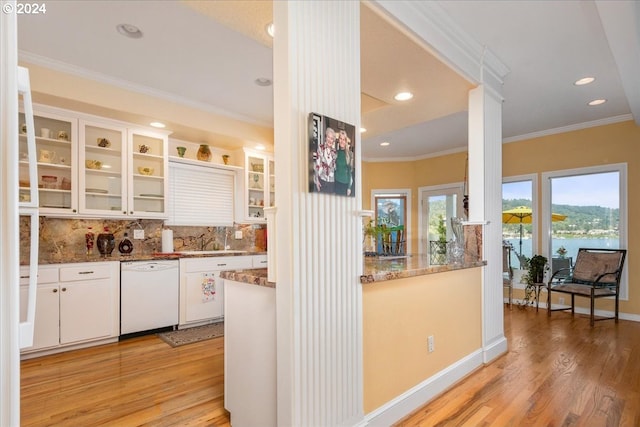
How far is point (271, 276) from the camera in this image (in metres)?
1.68

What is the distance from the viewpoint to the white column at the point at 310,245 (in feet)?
5.18

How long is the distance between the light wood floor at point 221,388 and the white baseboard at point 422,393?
0.06 m

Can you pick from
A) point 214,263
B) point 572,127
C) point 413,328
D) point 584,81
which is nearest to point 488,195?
point 413,328

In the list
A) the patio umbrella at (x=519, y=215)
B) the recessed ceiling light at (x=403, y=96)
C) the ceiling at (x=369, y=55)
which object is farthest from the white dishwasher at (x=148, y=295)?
the patio umbrella at (x=519, y=215)

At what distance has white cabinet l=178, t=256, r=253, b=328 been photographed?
13.3 feet

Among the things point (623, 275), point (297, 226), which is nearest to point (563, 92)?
point (623, 275)

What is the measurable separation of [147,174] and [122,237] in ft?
2.70

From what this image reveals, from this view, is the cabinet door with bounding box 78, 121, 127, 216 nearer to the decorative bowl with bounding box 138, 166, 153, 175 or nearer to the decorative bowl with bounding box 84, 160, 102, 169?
the decorative bowl with bounding box 84, 160, 102, 169

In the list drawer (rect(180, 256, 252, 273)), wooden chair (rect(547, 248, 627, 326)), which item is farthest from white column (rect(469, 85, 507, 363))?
drawer (rect(180, 256, 252, 273))

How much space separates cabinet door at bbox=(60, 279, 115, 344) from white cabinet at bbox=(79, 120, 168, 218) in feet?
2.66

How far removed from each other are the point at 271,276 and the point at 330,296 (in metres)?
0.31

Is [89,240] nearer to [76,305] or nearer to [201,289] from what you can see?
[76,305]

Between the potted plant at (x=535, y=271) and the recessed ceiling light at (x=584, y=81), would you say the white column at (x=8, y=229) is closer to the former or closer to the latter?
the recessed ceiling light at (x=584, y=81)

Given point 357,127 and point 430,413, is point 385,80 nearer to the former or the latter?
point 357,127
